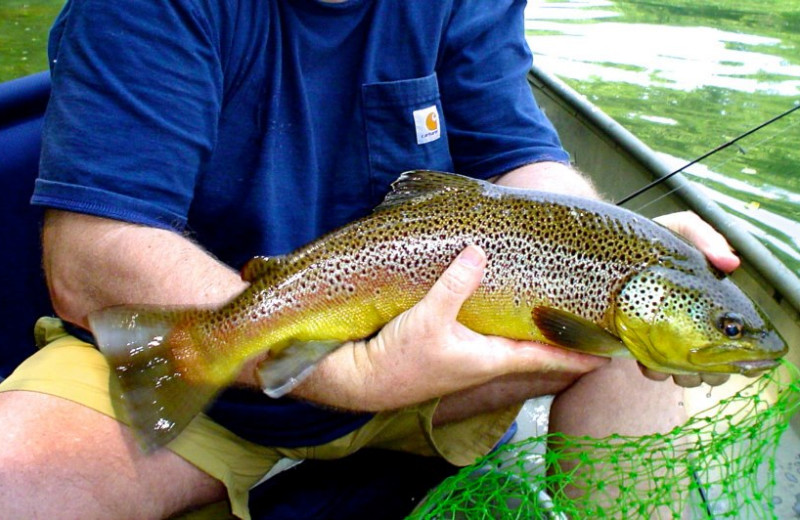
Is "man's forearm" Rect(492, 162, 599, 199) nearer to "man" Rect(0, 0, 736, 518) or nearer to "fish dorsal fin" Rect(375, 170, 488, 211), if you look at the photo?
"man" Rect(0, 0, 736, 518)

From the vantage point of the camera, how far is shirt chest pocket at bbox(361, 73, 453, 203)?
2045mm

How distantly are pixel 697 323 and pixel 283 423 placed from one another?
103 cm

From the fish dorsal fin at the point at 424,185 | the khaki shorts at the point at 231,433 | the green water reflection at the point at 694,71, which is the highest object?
the fish dorsal fin at the point at 424,185

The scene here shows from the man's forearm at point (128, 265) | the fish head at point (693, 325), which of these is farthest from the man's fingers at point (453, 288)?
the man's forearm at point (128, 265)

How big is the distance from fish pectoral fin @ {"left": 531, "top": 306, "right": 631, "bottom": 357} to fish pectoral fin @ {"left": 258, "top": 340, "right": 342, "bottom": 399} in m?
0.48

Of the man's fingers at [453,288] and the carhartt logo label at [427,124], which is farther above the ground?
the carhartt logo label at [427,124]

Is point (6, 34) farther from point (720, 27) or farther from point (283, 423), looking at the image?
point (283, 423)

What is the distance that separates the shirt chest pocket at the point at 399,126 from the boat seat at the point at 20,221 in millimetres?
1010

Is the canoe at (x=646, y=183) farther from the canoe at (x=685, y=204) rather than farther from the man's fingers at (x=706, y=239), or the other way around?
the man's fingers at (x=706, y=239)

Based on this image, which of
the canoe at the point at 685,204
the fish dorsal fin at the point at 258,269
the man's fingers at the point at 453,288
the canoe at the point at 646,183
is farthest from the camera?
the canoe at the point at 646,183

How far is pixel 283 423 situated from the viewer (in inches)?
76.7

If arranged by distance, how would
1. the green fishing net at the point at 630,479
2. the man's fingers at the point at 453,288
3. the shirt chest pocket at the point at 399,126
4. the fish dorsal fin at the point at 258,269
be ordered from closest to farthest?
the man's fingers at the point at 453,288 < the fish dorsal fin at the point at 258,269 < the green fishing net at the point at 630,479 < the shirt chest pocket at the point at 399,126

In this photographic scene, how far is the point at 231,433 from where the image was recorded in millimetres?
2014

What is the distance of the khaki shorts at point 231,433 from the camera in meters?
1.83
